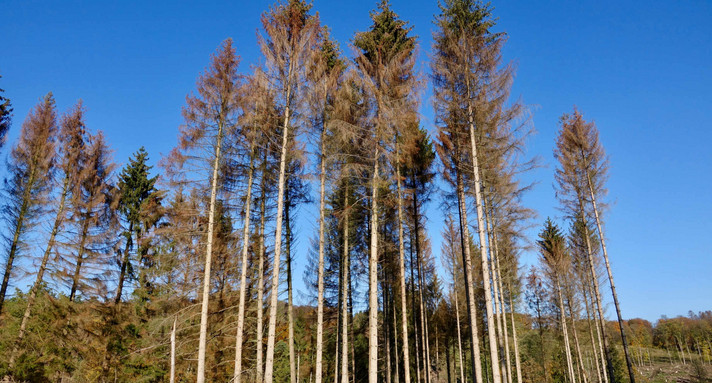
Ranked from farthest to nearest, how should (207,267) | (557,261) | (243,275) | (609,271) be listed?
(557,261)
(609,271)
(243,275)
(207,267)

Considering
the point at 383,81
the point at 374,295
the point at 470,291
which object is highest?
the point at 383,81

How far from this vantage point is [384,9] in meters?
12.6

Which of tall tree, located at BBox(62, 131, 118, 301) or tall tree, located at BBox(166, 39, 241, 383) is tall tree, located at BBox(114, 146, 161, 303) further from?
tall tree, located at BBox(166, 39, 241, 383)

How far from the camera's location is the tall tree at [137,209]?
52.6 ft

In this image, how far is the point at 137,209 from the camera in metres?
16.9

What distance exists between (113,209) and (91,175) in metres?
1.63

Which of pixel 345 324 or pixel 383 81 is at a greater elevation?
pixel 383 81

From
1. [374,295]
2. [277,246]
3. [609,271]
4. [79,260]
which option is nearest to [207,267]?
[277,246]

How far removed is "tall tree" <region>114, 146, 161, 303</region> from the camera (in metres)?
16.0

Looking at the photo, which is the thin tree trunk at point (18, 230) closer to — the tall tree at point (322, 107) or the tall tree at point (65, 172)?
the tall tree at point (65, 172)

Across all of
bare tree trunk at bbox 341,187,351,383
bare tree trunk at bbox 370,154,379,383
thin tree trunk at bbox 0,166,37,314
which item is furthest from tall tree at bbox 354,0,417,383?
thin tree trunk at bbox 0,166,37,314

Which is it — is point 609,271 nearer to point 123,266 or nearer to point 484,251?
point 484,251

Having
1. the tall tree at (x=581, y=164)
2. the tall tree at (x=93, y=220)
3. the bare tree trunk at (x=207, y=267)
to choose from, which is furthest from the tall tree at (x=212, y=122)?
the tall tree at (x=581, y=164)

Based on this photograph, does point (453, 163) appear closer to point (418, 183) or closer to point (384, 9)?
point (418, 183)
